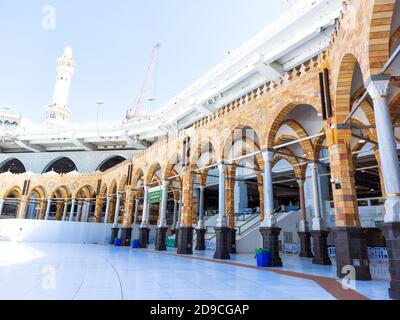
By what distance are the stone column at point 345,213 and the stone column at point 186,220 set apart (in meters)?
7.99

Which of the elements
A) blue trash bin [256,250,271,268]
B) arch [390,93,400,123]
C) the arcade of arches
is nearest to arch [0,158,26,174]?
the arcade of arches

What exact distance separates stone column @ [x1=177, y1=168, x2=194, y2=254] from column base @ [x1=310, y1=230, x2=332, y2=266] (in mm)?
5816

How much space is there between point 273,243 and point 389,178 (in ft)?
16.7

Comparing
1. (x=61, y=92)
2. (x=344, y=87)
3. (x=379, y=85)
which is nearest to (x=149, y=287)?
(x=379, y=85)

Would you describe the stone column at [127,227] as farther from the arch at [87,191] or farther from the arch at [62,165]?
the arch at [62,165]

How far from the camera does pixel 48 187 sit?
1168 inches

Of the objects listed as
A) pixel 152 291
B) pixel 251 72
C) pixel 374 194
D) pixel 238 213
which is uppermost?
pixel 251 72

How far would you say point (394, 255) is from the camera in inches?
184

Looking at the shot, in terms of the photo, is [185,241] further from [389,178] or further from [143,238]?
[389,178]

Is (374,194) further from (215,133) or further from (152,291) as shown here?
(152,291)

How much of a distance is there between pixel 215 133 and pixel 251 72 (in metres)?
6.81

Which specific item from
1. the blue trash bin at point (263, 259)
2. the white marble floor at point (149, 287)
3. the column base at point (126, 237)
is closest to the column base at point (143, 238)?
the column base at point (126, 237)
